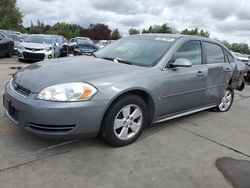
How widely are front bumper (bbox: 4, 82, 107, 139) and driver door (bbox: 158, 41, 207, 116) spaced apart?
1.19 m

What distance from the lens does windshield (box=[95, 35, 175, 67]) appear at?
13.6 ft

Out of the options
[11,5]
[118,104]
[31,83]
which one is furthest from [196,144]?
[11,5]

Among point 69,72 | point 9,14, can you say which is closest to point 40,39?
point 69,72

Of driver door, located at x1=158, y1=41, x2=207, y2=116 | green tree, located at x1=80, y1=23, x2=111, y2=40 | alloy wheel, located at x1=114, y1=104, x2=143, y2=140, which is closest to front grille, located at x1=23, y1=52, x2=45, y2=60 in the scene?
driver door, located at x1=158, y1=41, x2=207, y2=116

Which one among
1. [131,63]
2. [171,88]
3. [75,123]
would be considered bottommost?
[75,123]

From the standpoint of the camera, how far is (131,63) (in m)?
4.08

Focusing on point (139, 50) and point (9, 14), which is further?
point (9, 14)

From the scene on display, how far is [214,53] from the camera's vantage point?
5.29 metres

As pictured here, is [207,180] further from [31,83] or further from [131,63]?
[31,83]

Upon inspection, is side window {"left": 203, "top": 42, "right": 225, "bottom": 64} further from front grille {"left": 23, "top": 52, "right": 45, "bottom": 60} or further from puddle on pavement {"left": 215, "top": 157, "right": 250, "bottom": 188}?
front grille {"left": 23, "top": 52, "right": 45, "bottom": 60}

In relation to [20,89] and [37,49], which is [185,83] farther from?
[37,49]

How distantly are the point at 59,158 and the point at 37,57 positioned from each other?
994 cm

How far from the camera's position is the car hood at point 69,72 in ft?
10.8

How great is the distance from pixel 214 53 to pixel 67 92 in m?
3.21
